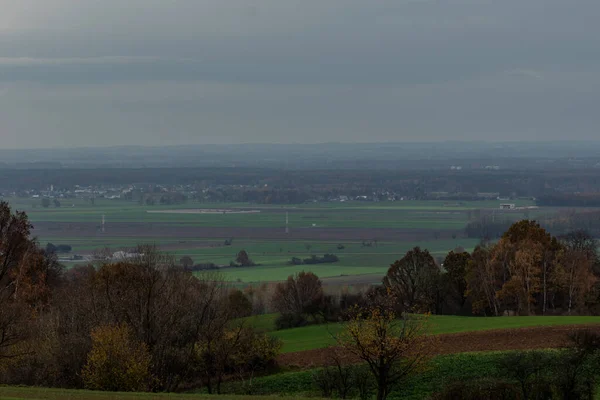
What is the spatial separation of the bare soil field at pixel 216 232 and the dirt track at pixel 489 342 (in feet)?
285

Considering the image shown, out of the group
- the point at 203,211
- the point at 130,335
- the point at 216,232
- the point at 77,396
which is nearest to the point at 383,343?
the point at 130,335

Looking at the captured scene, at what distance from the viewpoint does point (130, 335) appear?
113 ft

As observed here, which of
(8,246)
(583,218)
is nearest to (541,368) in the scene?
(8,246)

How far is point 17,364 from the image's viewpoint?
34500mm

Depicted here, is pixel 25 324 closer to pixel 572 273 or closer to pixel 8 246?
pixel 8 246

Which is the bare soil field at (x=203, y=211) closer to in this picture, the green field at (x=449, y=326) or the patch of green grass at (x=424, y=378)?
the green field at (x=449, y=326)

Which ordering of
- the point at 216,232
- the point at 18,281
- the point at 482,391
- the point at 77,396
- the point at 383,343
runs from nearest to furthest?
the point at 77,396 → the point at 482,391 → the point at 383,343 → the point at 18,281 → the point at 216,232

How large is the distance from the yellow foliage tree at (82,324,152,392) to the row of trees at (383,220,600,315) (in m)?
27.5

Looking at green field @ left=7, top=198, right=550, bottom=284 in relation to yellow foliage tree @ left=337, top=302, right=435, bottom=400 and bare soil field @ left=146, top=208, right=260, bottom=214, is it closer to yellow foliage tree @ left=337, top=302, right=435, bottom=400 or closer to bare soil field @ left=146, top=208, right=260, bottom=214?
bare soil field @ left=146, top=208, right=260, bottom=214

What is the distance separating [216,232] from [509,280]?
90.3 metres

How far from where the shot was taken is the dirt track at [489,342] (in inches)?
1610

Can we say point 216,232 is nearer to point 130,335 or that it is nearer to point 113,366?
point 130,335

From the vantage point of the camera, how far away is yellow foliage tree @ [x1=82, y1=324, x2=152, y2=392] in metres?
30.4

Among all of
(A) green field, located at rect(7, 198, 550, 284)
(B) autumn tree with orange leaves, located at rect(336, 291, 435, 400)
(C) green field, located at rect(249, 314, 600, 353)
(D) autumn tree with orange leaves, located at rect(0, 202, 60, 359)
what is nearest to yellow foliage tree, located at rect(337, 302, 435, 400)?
(B) autumn tree with orange leaves, located at rect(336, 291, 435, 400)
